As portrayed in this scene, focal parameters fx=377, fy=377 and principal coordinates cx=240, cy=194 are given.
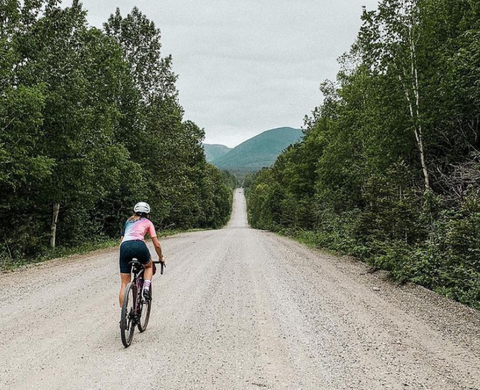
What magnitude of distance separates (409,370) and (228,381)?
2091mm

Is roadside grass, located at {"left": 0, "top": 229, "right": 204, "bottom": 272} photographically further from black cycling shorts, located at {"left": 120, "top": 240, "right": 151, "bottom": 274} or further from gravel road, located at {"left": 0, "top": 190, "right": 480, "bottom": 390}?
black cycling shorts, located at {"left": 120, "top": 240, "right": 151, "bottom": 274}

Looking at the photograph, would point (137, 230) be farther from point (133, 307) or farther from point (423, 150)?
point (423, 150)

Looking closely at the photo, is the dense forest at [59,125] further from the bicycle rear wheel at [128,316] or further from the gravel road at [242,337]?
the bicycle rear wheel at [128,316]

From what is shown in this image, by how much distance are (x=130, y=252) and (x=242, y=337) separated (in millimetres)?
2024

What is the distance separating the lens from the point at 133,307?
5285mm

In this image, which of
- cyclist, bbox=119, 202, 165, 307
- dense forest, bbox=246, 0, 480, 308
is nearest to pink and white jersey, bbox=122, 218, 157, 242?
cyclist, bbox=119, 202, 165, 307

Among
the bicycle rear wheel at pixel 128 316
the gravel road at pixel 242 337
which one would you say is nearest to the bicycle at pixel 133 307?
the bicycle rear wheel at pixel 128 316

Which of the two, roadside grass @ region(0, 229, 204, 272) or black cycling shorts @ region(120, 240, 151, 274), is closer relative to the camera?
black cycling shorts @ region(120, 240, 151, 274)

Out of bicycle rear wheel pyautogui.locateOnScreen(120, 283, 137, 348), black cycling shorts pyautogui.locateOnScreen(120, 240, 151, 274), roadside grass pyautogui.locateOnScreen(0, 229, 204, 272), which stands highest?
black cycling shorts pyautogui.locateOnScreen(120, 240, 151, 274)

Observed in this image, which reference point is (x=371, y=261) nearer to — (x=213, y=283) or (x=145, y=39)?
(x=213, y=283)

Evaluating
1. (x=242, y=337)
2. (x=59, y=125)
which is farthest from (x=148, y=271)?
(x=59, y=125)

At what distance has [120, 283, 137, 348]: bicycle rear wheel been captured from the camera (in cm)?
486

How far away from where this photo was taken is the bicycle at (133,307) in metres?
4.92

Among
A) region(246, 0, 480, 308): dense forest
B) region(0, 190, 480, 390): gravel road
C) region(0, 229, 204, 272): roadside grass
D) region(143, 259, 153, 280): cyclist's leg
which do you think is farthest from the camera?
region(0, 229, 204, 272): roadside grass
